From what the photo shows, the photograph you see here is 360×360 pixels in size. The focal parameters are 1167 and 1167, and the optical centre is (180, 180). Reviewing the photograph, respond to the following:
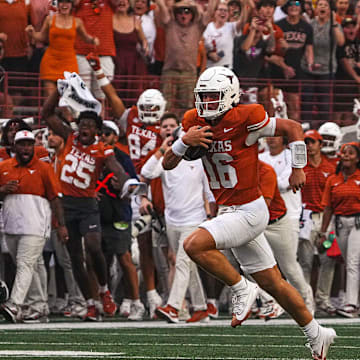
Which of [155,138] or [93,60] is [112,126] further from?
[93,60]

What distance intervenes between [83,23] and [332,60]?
354 centimetres

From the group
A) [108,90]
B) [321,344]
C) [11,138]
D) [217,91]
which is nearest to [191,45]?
[108,90]

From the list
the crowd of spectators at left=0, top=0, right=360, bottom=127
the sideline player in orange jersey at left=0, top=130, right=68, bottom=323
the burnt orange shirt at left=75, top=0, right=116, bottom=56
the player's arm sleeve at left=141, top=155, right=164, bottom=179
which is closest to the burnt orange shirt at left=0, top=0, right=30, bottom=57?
the crowd of spectators at left=0, top=0, right=360, bottom=127

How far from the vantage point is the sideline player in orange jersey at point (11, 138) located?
38.6 ft

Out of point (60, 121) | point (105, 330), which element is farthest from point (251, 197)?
point (60, 121)

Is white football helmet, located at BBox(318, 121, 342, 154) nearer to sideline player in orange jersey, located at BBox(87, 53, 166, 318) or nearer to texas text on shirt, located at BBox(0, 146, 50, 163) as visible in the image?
sideline player in orange jersey, located at BBox(87, 53, 166, 318)

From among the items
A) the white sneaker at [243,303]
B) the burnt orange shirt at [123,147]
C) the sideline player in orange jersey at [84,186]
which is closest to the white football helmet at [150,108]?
the burnt orange shirt at [123,147]

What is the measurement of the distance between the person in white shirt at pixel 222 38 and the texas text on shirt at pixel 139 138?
6.42 ft

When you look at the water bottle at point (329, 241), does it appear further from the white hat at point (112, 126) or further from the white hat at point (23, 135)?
the white hat at point (23, 135)

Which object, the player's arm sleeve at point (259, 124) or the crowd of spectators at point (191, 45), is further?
the crowd of spectators at point (191, 45)

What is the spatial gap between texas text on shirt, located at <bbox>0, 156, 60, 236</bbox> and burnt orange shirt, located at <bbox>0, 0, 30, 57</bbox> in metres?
2.77

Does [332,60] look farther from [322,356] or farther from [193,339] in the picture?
[322,356]

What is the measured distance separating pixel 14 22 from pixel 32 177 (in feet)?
10.1

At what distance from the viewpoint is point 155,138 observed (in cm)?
1320
